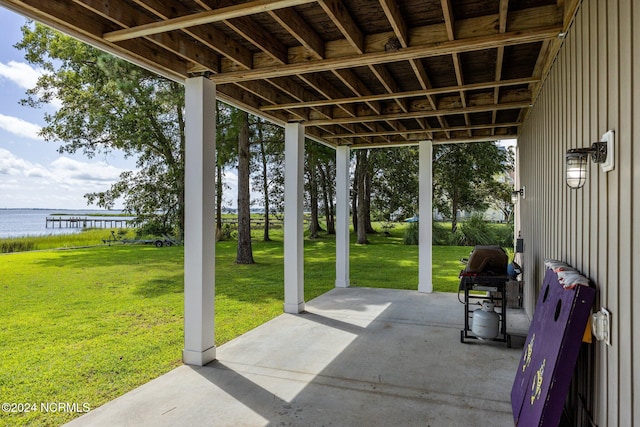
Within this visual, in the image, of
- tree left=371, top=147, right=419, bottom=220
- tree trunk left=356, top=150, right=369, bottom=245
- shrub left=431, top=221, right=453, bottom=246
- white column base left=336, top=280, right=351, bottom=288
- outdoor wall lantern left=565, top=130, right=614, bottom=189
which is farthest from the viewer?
tree left=371, top=147, right=419, bottom=220

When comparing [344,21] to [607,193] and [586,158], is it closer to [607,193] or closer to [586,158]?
[586,158]

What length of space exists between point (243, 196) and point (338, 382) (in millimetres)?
8423

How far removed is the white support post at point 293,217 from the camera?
19.0 feet

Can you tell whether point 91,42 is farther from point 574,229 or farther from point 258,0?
point 574,229

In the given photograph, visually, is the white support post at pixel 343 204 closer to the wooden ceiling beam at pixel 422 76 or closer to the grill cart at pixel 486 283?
the wooden ceiling beam at pixel 422 76

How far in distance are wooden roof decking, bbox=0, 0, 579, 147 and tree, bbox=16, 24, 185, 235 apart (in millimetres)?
8432

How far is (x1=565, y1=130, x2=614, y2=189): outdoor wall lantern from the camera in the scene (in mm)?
1785

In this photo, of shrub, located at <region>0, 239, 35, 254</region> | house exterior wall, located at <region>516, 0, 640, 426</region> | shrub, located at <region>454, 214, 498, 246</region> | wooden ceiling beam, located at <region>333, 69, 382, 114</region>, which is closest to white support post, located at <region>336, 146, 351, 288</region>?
wooden ceiling beam, located at <region>333, 69, 382, 114</region>

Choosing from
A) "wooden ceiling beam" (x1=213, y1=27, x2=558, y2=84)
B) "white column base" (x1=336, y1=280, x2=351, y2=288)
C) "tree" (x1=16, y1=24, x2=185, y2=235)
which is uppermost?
"tree" (x1=16, y1=24, x2=185, y2=235)

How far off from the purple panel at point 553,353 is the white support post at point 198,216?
9.32 ft

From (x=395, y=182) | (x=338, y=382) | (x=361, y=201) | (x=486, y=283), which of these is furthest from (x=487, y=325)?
(x=395, y=182)

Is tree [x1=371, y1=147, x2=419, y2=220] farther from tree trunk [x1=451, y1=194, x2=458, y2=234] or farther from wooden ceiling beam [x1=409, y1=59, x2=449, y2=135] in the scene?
wooden ceiling beam [x1=409, y1=59, x2=449, y2=135]

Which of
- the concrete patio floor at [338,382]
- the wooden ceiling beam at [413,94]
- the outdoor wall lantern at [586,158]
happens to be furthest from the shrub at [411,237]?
the outdoor wall lantern at [586,158]

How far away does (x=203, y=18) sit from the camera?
2752mm
